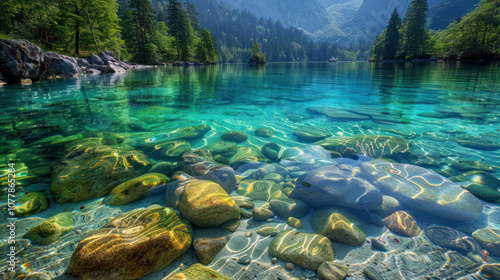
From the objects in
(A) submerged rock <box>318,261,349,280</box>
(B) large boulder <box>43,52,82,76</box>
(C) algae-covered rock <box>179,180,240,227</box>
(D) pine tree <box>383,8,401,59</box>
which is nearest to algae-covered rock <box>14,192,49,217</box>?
(C) algae-covered rock <box>179,180,240,227</box>

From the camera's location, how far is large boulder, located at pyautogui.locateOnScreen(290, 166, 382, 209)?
2637 mm

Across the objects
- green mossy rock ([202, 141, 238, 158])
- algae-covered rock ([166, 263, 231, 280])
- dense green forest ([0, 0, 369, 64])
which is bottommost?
algae-covered rock ([166, 263, 231, 280])

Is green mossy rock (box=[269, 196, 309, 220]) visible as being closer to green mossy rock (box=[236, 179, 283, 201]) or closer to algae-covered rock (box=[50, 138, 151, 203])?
green mossy rock (box=[236, 179, 283, 201])

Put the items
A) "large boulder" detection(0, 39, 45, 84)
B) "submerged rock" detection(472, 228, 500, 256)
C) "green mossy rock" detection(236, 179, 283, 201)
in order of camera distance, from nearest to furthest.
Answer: "submerged rock" detection(472, 228, 500, 256)
"green mossy rock" detection(236, 179, 283, 201)
"large boulder" detection(0, 39, 45, 84)

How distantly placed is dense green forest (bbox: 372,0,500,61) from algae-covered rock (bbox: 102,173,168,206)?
66.7m

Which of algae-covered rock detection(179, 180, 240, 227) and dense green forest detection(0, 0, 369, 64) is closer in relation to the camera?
algae-covered rock detection(179, 180, 240, 227)

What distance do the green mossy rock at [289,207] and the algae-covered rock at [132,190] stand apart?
5.79 feet

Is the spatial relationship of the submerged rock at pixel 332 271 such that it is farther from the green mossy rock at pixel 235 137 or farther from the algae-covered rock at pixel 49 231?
the green mossy rock at pixel 235 137

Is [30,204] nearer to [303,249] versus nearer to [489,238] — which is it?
[303,249]

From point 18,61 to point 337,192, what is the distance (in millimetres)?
21402

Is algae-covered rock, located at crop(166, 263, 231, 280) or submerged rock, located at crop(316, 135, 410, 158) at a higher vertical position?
submerged rock, located at crop(316, 135, 410, 158)

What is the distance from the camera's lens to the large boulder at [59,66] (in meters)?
18.9

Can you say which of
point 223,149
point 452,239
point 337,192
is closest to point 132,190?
point 223,149

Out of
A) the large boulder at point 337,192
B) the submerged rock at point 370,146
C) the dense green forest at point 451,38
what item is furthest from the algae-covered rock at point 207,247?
the dense green forest at point 451,38
